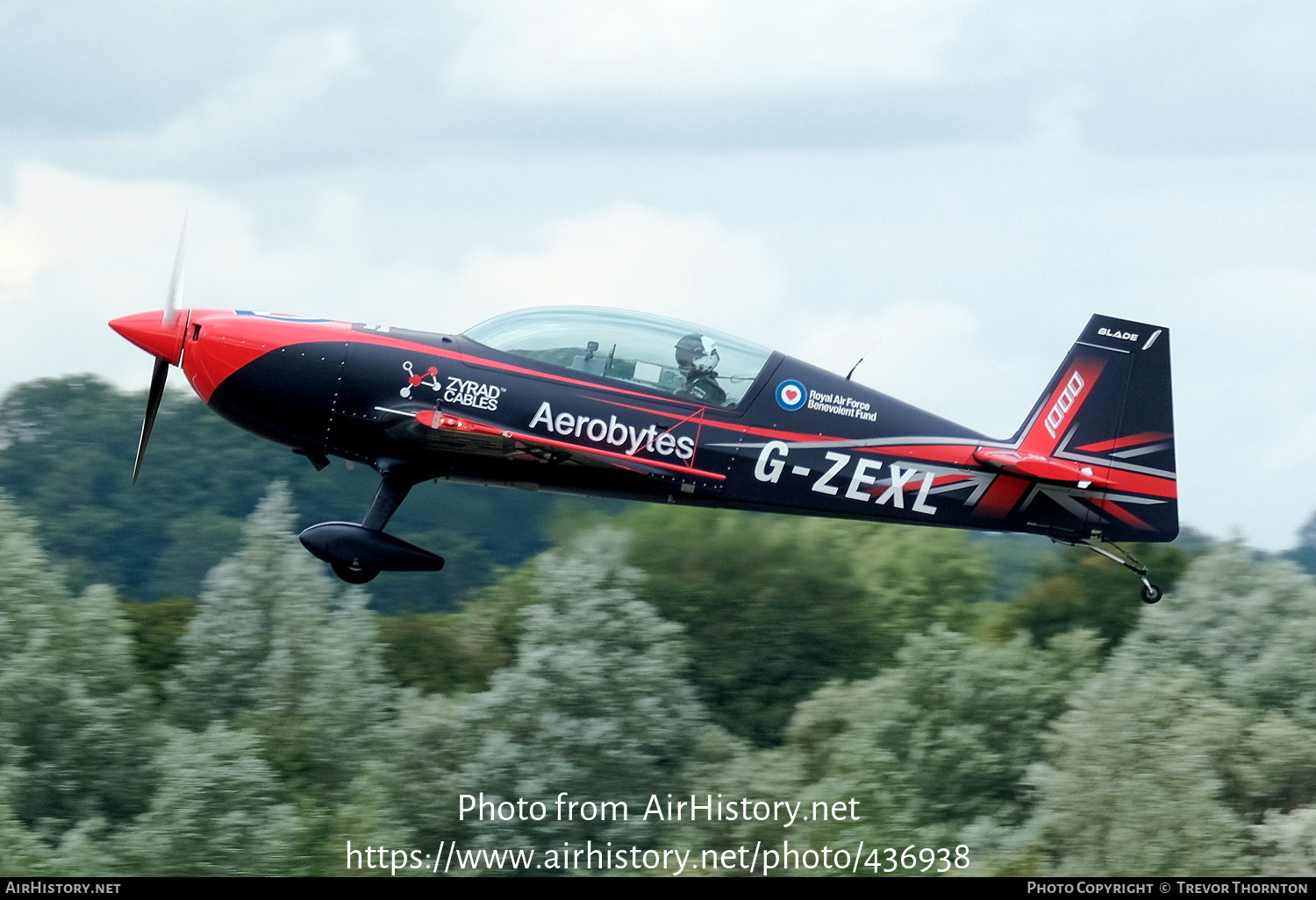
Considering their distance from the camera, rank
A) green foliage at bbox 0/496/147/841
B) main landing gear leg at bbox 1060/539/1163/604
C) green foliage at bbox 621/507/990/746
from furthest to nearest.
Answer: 1. green foliage at bbox 621/507/990/746
2. green foliage at bbox 0/496/147/841
3. main landing gear leg at bbox 1060/539/1163/604

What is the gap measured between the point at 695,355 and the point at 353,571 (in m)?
4.15

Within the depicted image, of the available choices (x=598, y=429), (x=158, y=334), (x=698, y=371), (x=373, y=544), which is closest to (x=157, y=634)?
(x=158, y=334)

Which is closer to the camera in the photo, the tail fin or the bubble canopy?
the bubble canopy

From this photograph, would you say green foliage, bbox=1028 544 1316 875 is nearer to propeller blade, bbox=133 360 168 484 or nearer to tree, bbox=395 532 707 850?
tree, bbox=395 532 707 850

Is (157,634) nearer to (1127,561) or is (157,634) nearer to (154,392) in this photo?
(154,392)

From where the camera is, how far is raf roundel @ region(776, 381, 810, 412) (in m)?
17.0

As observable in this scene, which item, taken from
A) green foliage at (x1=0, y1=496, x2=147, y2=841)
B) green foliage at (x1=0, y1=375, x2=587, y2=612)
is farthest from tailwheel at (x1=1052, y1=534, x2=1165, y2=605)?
green foliage at (x1=0, y1=375, x2=587, y2=612)

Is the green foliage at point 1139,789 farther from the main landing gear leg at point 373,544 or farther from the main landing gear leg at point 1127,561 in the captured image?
the main landing gear leg at point 373,544

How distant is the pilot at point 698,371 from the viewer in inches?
663

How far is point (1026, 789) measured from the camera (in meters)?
33.8

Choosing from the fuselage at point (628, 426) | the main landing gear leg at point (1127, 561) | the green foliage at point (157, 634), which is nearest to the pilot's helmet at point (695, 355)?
the fuselage at point (628, 426)

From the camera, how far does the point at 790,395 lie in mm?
17062

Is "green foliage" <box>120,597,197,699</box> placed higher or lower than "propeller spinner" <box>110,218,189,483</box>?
lower

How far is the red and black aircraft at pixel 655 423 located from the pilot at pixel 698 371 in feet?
0.07
